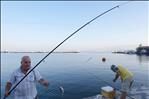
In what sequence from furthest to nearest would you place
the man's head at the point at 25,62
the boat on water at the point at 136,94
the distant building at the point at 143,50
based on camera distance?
the distant building at the point at 143,50, the boat on water at the point at 136,94, the man's head at the point at 25,62

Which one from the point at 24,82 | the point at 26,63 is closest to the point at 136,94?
the point at 24,82

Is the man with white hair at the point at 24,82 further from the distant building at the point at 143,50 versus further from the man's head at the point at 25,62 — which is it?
the distant building at the point at 143,50

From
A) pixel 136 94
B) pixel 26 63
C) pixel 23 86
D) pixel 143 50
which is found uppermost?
pixel 143 50

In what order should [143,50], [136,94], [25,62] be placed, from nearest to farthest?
[25,62] < [136,94] < [143,50]

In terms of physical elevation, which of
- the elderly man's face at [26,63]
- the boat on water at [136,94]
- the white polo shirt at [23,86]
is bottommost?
the boat on water at [136,94]

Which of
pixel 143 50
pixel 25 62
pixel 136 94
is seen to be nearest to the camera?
pixel 25 62

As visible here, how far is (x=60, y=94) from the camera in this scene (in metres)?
22.4

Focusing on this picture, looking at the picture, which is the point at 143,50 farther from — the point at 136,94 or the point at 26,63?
the point at 26,63

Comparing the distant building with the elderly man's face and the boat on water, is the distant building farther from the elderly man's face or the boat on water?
the elderly man's face

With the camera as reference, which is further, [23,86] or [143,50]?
[143,50]

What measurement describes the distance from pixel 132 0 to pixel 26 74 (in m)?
4.67

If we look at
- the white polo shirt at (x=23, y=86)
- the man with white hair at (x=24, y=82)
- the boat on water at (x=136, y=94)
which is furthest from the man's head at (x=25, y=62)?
the boat on water at (x=136, y=94)

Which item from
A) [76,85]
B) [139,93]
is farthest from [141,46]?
[139,93]

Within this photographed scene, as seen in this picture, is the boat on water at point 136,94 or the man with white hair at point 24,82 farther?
the boat on water at point 136,94
